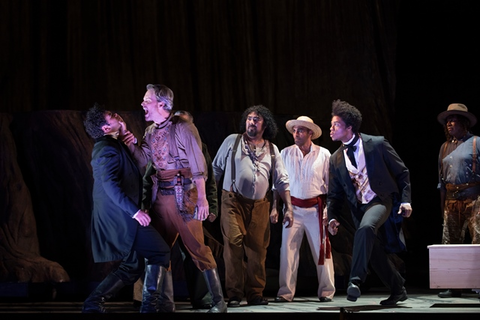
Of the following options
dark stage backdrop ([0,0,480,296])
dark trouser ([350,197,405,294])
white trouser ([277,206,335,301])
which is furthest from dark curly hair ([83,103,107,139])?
dark stage backdrop ([0,0,480,296])

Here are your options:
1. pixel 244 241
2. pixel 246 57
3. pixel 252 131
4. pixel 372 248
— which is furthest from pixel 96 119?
pixel 246 57

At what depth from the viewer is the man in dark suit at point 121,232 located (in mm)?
5250

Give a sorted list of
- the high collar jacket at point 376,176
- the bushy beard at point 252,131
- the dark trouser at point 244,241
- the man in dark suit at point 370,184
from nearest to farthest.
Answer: the man in dark suit at point 370,184
the high collar jacket at point 376,176
the dark trouser at point 244,241
the bushy beard at point 252,131

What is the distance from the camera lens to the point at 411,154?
1043cm

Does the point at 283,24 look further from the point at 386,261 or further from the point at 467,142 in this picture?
the point at 386,261

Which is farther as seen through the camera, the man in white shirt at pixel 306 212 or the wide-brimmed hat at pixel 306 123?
the wide-brimmed hat at pixel 306 123

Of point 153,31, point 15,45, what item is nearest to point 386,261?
point 153,31

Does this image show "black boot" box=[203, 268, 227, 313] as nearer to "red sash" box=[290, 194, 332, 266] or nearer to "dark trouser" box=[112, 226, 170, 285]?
"dark trouser" box=[112, 226, 170, 285]

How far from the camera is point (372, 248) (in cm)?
613

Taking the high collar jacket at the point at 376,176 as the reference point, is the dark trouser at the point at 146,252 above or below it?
below

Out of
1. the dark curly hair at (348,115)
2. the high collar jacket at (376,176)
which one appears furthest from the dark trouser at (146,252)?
the dark curly hair at (348,115)

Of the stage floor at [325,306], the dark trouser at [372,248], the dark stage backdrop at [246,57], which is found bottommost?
the stage floor at [325,306]

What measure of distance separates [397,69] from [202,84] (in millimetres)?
2833

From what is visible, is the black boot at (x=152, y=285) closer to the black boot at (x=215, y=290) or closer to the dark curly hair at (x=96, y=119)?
the black boot at (x=215, y=290)
